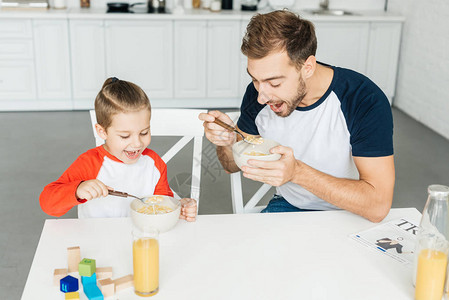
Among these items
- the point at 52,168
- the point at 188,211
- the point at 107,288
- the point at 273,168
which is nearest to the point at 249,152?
the point at 273,168

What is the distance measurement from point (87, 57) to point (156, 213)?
11.0 feet

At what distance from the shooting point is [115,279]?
1115 mm

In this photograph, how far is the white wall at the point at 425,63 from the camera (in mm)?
4176

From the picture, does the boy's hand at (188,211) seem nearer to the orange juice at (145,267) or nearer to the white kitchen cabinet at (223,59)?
the orange juice at (145,267)

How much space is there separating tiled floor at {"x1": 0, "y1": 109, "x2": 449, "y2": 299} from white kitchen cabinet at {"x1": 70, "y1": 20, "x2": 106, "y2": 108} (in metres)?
0.21

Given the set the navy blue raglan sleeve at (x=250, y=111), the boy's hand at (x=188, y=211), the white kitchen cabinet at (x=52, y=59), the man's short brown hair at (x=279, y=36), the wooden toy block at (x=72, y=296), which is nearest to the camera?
the wooden toy block at (x=72, y=296)

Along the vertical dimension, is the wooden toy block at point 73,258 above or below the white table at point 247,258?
above

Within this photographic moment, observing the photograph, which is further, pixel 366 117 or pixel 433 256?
pixel 366 117

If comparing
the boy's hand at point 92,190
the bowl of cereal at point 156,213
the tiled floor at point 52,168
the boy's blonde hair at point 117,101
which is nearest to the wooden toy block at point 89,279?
the bowl of cereal at point 156,213

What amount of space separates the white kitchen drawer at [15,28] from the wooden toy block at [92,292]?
362cm

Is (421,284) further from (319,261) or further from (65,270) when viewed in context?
(65,270)

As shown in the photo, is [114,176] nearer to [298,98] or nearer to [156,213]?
[156,213]

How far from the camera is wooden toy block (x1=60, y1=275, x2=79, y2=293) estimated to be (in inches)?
42.1

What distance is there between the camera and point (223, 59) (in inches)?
179
